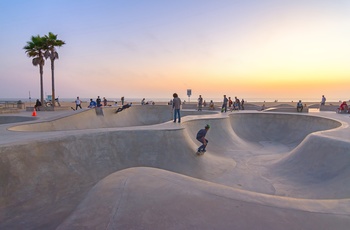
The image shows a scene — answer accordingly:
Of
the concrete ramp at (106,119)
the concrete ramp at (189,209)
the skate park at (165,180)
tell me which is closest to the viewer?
the concrete ramp at (189,209)

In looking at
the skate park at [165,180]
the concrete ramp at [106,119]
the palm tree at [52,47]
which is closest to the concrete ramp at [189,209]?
the skate park at [165,180]

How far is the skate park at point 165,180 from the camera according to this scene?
3086 mm

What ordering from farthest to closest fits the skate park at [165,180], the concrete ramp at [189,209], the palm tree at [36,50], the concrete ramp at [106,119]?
the palm tree at [36,50]
the concrete ramp at [106,119]
the skate park at [165,180]
the concrete ramp at [189,209]

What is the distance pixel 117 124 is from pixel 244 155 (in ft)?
41.9

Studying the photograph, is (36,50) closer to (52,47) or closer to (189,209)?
(52,47)

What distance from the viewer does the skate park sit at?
3086 mm

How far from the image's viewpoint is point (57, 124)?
13.7 m

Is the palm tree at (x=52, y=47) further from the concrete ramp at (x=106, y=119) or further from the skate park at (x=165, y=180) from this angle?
the skate park at (x=165, y=180)

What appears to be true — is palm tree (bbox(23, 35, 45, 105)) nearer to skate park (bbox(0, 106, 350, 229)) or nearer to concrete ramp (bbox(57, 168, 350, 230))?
skate park (bbox(0, 106, 350, 229))

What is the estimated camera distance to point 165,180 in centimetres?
428

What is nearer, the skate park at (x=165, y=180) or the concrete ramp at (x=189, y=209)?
the concrete ramp at (x=189, y=209)

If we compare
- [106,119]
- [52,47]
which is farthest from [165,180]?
[52,47]

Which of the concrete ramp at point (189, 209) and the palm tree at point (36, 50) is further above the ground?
the palm tree at point (36, 50)

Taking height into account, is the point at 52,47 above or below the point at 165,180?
above
